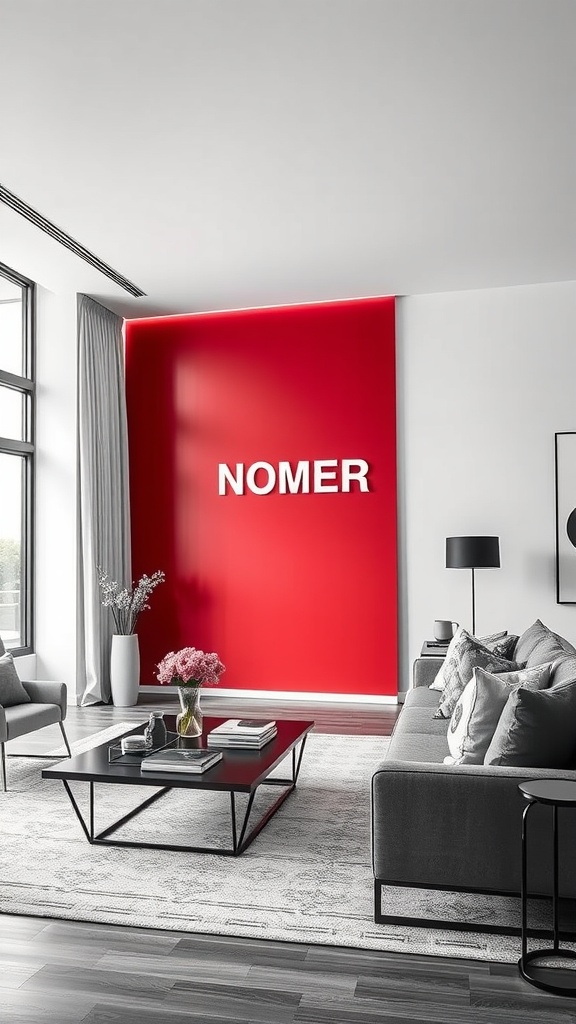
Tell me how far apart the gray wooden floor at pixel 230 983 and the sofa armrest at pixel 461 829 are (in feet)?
0.84

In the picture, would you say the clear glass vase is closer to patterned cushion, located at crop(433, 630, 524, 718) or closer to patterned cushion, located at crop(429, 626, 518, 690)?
patterned cushion, located at crop(433, 630, 524, 718)

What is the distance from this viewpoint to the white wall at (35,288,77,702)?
23.7 feet

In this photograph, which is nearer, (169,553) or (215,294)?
(215,294)

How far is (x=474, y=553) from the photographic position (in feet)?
21.0

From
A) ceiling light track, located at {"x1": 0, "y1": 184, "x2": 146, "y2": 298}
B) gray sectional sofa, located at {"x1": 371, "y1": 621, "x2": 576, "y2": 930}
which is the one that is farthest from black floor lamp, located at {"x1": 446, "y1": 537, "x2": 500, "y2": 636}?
gray sectional sofa, located at {"x1": 371, "y1": 621, "x2": 576, "y2": 930}

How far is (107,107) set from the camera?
13.6 ft

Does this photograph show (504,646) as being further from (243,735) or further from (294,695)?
(294,695)

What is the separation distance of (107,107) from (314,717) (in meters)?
4.52

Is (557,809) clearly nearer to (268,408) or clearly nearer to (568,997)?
(568,997)

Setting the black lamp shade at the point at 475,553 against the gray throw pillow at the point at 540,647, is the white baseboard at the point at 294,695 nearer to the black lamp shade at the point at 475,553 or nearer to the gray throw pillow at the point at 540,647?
the black lamp shade at the point at 475,553

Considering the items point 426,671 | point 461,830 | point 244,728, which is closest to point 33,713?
point 244,728

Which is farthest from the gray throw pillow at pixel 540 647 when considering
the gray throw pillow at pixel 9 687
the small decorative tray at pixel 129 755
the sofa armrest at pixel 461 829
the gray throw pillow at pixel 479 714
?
the gray throw pillow at pixel 9 687

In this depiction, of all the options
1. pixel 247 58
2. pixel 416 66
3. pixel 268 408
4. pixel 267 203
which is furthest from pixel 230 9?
pixel 268 408

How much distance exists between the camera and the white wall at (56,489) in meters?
7.24
